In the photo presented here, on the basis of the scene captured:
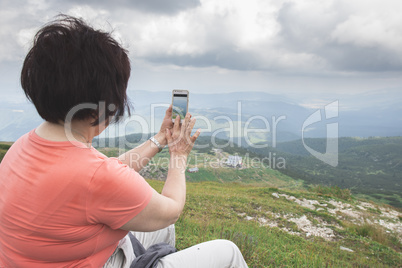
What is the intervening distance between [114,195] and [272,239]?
5103mm

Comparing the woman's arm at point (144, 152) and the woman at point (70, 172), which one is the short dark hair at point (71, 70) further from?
the woman's arm at point (144, 152)

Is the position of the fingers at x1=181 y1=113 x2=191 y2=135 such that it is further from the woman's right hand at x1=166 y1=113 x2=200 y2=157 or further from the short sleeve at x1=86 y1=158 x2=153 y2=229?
the short sleeve at x1=86 y1=158 x2=153 y2=229

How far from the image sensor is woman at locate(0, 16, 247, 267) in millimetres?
1458

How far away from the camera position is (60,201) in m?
1.45

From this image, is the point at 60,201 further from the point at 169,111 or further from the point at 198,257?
the point at 169,111

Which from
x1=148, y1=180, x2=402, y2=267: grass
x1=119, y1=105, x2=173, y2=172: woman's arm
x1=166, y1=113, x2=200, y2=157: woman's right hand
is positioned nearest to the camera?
x1=166, y1=113, x2=200, y2=157: woman's right hand

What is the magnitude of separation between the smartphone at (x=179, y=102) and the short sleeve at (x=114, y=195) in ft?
4.66

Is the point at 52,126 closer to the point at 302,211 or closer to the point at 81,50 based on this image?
the point at 81,50

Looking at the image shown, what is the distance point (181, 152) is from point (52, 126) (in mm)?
1085

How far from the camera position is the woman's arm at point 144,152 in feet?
9.21

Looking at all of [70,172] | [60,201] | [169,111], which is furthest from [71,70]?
[169,111]

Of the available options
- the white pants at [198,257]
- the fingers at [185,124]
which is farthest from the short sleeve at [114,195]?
the fingers at [185,124]

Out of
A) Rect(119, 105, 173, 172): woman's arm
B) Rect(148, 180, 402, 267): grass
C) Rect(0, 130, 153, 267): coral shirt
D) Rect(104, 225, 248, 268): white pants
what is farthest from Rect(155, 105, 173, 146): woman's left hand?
Rect(148, 180, 402, 267): grass

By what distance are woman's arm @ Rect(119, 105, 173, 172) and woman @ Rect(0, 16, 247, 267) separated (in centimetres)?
106
